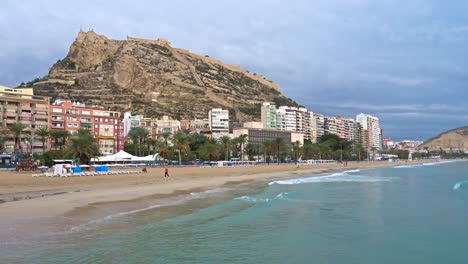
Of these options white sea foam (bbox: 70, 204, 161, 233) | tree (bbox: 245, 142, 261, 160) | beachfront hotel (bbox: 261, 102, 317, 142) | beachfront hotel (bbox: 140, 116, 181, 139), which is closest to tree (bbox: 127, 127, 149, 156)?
beachfront hotel (bbox: 140, 116, 181, 139)

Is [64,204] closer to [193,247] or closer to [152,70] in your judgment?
[193,247]

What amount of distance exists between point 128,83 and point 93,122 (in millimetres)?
77448

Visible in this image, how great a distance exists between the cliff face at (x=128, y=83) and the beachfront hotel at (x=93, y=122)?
168 ft

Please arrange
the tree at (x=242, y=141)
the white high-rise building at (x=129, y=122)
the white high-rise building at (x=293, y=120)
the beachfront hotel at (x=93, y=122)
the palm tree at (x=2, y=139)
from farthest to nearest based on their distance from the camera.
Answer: the white high-rise building at (x=293, y=120) → the white high-rise building at (x=129, y=122) → the tree at (x=242, y=141) → the beachfront hotel at (x=93, y=122) → the palm tree at (x=2, y=139)

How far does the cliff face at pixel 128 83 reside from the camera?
165m

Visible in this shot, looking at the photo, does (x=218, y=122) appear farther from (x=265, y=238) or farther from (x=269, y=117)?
(x=265, y=238)

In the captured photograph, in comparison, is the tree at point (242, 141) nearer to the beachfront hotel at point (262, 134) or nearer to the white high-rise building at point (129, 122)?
the beachfront hotel at point (262, 134)

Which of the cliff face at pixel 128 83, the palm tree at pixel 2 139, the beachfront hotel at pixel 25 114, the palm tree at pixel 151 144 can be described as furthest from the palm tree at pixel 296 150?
the palm tree at pixel 2 139

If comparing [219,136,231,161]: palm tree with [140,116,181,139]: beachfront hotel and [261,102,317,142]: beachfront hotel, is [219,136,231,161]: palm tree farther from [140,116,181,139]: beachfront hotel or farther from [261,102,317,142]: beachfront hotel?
[261,102,317,142]: beachfront hotel

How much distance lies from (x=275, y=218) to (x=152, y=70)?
17332cm

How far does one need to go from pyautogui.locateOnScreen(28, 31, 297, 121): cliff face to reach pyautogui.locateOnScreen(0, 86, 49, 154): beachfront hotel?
60.9 meters

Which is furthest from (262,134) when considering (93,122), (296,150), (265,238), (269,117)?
(265,238)

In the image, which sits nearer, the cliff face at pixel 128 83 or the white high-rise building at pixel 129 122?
the white high-rise building at pixel 129 122

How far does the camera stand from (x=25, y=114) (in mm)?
92375
